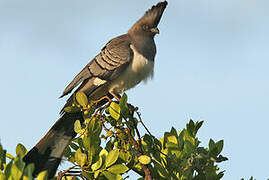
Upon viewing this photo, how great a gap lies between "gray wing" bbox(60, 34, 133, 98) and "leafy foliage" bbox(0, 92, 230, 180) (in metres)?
1.33

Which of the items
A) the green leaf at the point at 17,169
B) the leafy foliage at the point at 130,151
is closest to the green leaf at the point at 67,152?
the leafy foliage at the point at 130,151

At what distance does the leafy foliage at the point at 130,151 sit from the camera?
3602 millimetres

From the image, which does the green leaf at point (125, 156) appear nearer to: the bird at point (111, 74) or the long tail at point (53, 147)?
the long tail at point (53, 147)

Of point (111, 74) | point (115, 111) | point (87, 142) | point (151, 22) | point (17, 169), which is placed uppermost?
point (151, 22)

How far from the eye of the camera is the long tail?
14.9 ft

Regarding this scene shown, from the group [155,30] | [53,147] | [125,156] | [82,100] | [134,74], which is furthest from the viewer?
[155,30]

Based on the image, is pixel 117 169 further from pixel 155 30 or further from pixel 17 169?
pixel 155 30

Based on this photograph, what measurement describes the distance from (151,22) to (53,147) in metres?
2.38

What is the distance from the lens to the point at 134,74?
18.1ft

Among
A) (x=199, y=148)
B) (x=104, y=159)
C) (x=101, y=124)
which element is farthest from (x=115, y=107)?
(x=199, y=148)

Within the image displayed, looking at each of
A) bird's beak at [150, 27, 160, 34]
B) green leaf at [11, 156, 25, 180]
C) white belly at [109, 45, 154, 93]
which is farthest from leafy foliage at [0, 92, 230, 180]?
bird's beak at [150, 27, 160, 34]

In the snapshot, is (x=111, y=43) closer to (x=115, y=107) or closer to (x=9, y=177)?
(x=115, y=107)

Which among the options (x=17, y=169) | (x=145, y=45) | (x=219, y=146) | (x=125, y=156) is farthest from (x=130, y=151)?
(x=145, y=45)

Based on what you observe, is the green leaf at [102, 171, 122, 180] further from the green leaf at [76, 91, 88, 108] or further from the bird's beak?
the bird's beak
